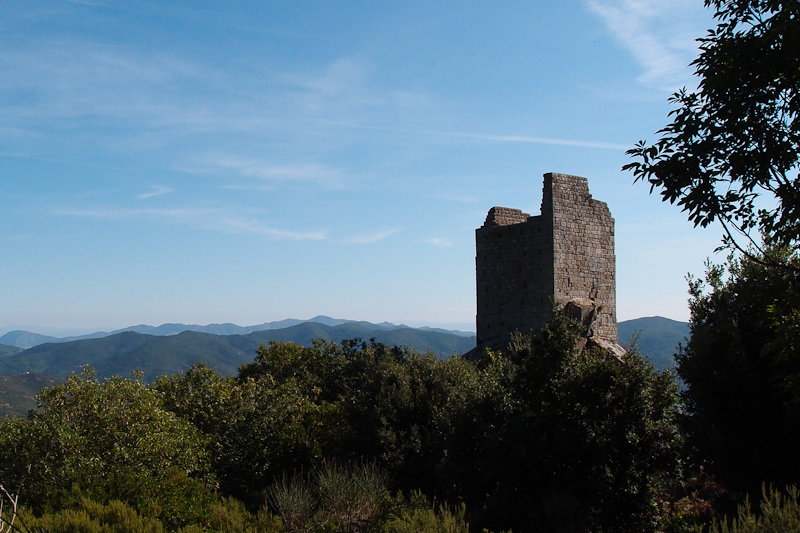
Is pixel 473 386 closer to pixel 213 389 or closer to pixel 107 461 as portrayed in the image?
pixel 107 461

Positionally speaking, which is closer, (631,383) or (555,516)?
(555,516)

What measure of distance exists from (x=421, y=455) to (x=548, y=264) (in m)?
8.48

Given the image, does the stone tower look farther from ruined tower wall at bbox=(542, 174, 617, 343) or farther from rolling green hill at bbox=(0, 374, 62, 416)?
rolling green hill at bbox=(0, 374, 62, 416)

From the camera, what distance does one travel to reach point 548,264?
21609 millimetres

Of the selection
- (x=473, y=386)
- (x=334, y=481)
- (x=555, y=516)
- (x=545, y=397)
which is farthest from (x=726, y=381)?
(x=334, y=481)

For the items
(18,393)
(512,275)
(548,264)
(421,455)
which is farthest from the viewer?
(18,393)

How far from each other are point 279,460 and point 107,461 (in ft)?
18.9

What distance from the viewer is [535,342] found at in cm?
1280

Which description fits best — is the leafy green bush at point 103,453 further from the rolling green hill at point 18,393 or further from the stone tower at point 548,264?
the rolling green hill at point 18,393

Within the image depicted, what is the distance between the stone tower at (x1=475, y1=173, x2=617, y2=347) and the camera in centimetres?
2172

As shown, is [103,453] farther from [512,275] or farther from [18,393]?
[18,393]

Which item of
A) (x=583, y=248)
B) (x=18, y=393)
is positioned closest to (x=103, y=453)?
(x=583, y=248)

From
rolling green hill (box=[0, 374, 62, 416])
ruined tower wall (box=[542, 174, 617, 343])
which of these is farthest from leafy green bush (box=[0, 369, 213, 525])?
rolling green hill (box=[0, 374, 62, 416])

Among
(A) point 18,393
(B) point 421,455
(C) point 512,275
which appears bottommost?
(A) point 18,393
